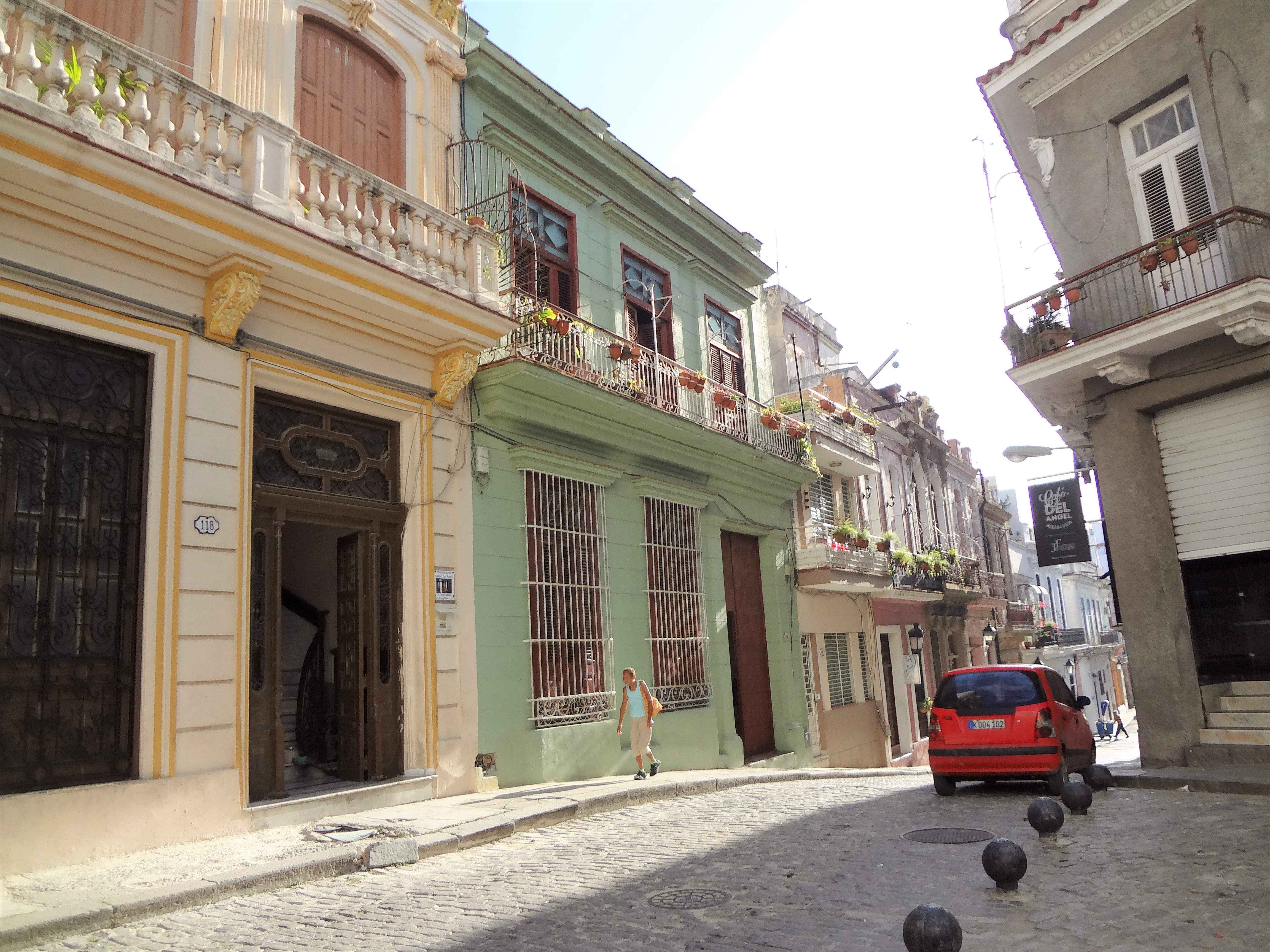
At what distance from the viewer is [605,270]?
14430 mm

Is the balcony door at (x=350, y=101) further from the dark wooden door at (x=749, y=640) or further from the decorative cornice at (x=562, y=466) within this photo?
the dark wooden door at (x=749, y=640)

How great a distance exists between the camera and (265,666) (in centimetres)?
832

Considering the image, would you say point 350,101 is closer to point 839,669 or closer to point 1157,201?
point 1157,201

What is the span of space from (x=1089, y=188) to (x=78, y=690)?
524 inches

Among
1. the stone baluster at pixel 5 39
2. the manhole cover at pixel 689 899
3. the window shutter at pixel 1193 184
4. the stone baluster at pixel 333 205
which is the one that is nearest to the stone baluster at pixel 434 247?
the stone baluster at pixel 333 205

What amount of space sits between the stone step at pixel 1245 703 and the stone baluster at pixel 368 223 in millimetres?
10940

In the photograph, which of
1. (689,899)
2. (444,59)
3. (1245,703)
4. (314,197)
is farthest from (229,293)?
(1245,703)

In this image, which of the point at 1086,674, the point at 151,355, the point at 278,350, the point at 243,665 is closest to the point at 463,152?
the point at 278,350

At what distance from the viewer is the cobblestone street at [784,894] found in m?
4.65

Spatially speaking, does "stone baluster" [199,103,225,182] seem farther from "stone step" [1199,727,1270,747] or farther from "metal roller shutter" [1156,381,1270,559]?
"stone step" [1199,727,1270,747]

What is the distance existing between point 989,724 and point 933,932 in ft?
21.8

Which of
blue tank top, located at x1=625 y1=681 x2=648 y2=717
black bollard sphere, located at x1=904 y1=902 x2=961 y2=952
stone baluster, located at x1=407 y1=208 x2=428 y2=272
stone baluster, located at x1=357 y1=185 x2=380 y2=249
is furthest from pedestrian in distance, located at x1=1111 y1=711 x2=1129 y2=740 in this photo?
black bollard sphere, located at x1=904 y1=902 x2=961 y2=952

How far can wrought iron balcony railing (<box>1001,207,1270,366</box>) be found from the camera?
404 inches

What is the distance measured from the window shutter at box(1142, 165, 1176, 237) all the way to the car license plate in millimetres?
6748
